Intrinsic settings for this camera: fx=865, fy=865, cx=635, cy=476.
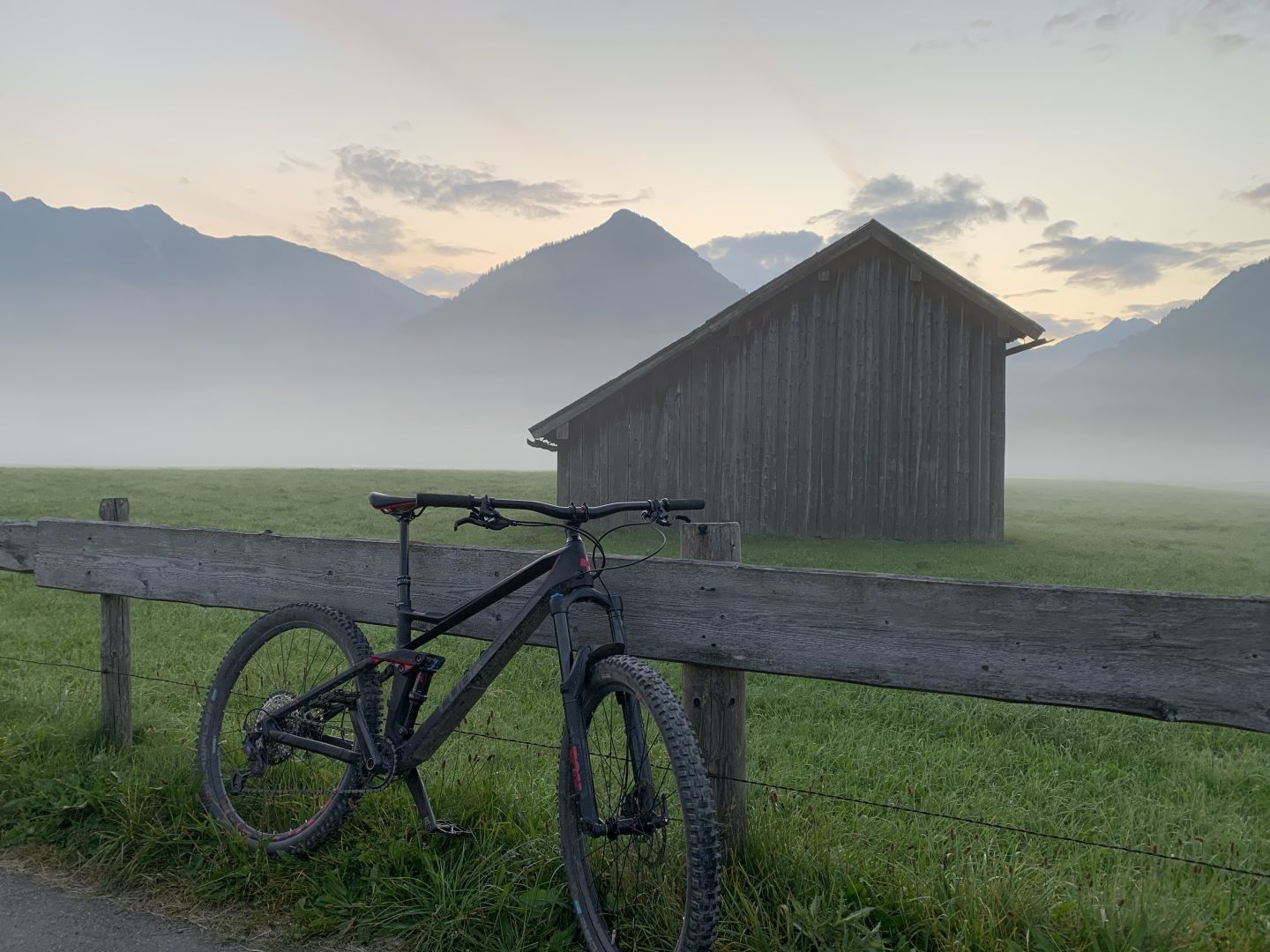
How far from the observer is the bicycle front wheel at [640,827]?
2539 mm

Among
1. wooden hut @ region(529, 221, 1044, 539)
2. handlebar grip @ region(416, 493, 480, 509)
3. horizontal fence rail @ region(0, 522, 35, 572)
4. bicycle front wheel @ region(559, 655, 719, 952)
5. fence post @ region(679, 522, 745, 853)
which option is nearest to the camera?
bicycle front wheel @ region(559, 655, 719, 952)

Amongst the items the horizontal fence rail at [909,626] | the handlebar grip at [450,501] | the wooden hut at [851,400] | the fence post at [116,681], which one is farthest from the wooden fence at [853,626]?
the wooden hut at [851,400]

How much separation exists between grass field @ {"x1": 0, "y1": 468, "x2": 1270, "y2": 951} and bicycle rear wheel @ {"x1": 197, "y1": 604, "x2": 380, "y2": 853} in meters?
0.12

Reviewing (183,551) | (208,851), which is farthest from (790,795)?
(183,551)

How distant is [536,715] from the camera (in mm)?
6574

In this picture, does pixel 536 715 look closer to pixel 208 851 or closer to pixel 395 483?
pixel 208 851

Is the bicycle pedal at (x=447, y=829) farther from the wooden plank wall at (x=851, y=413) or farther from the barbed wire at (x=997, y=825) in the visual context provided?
the wooden plank wall at (x=851, y=413)

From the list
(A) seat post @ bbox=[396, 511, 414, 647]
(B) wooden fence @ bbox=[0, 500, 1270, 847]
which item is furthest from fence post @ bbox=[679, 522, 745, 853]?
(A) seat post @ bbox=[396, 511, 414, 647]

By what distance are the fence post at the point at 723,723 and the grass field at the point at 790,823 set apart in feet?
0.49

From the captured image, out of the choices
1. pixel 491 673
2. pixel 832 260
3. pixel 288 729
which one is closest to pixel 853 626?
pixel 491 673

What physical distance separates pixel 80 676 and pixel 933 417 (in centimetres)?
1607

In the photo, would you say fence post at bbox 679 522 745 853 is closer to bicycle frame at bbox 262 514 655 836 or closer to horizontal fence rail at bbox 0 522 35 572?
bicycle frame at bbox 262 514 655 836

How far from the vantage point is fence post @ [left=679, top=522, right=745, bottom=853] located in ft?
10.7

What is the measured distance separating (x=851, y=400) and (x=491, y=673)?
1646 centimetres
